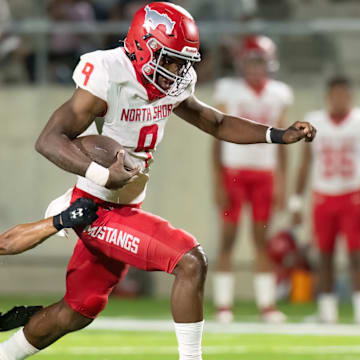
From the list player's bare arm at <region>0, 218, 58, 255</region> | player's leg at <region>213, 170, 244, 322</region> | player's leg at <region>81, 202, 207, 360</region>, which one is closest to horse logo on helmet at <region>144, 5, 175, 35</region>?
player's leg at <region>81, 202, 207, 360</region>

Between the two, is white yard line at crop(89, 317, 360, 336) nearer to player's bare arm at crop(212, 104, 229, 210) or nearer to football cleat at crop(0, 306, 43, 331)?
player's bare arm at crop(212, 104, 229, 210)

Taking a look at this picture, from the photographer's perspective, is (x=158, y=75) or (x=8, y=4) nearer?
(x=158, y=75)

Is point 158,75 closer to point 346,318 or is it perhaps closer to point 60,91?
point 346,318

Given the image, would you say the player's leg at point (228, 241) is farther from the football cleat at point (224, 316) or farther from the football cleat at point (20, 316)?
the football cleat at point (20, 316)

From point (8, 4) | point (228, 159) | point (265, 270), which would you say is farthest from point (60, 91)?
point (265, 270)

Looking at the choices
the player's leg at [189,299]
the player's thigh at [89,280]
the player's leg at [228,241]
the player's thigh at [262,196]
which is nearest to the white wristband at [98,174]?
the player's leg at [189,299]

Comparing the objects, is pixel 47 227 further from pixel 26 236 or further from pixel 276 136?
pixel 276 136

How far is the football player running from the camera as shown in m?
4.50

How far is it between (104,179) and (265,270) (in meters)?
4.18

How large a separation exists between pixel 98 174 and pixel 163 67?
0.61 meters

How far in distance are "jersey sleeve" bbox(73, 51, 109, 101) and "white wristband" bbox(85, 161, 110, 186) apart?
0.36 metres

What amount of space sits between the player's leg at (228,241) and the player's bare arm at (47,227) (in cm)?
371

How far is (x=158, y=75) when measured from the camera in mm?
4750

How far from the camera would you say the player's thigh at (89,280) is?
4926 millimetres
